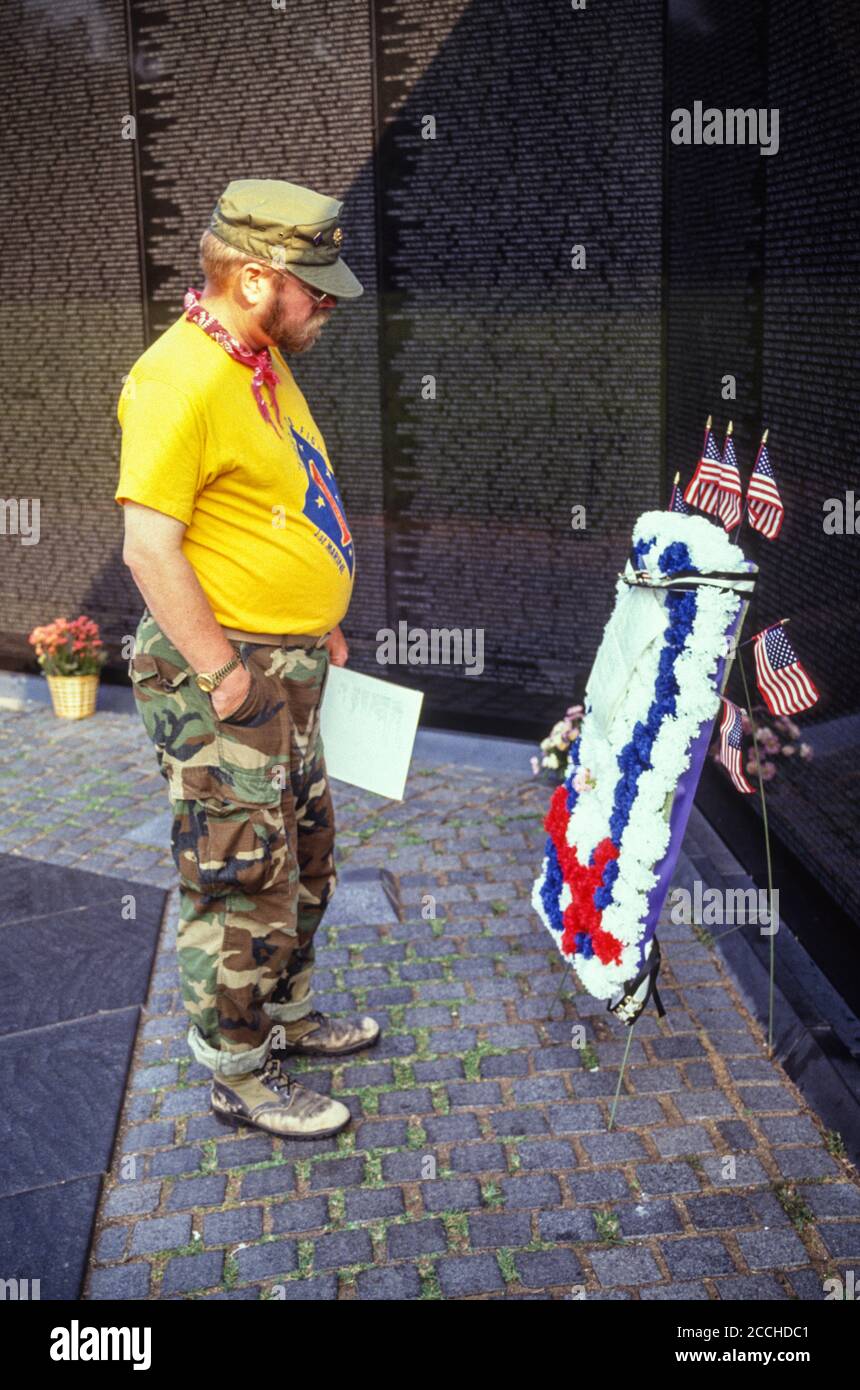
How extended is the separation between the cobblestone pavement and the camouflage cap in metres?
2.34

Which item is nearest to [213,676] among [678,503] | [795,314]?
[678,503]

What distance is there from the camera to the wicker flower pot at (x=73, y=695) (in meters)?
7.98

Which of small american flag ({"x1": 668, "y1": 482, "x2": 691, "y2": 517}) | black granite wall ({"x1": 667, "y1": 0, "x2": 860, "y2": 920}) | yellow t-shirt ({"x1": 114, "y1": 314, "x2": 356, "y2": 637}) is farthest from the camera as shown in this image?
small american flag ({"x1": 668, "y1": 482, "x2": 691, "y2": 517})

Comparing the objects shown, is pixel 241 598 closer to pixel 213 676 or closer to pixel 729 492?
pixel 213 676

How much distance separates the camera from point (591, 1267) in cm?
346

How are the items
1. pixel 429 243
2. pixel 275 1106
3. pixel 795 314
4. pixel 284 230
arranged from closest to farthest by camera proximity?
pixel 284 230, pixel 275 1106, pixel 795 314, pixel 429 243

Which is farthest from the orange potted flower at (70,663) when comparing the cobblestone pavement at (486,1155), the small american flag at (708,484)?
the small american flag at (708,484)

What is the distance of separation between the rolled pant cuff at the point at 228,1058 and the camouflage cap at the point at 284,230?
6.86 feet

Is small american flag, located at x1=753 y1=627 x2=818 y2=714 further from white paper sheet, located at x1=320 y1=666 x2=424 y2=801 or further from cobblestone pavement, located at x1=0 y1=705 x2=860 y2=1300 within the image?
cobblestone pavement, located at x1=0 y1=705 x2=860 y2=1300

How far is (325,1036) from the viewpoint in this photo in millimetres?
4445

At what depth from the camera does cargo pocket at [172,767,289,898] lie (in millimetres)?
3725

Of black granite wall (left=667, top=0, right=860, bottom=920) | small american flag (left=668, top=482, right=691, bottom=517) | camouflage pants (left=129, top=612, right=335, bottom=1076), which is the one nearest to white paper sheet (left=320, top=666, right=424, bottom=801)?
camouflage pants (left=129, top=612, right=335, bottom=1076)

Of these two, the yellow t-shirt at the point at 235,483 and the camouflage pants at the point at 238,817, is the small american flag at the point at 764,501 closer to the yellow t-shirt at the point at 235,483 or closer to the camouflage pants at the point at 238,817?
the yellow t-shirt at the point at 235,483

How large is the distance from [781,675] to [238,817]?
5.26ft
